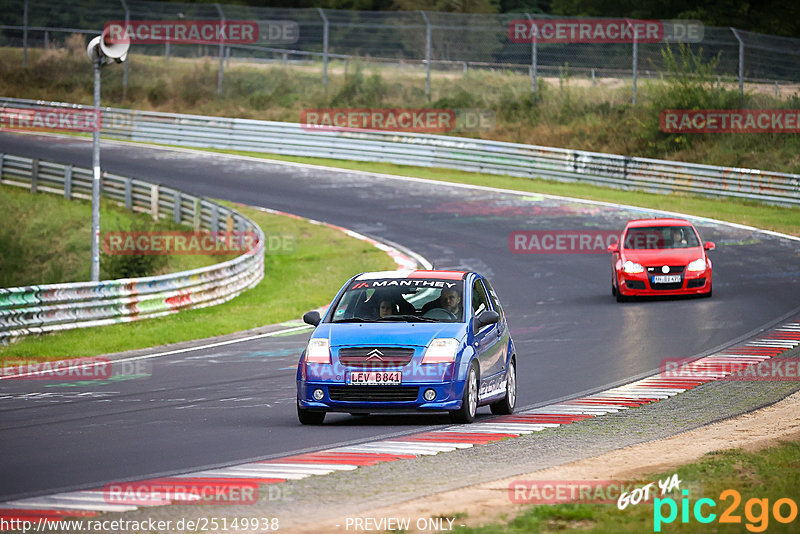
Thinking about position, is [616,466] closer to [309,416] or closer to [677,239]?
[309,416]

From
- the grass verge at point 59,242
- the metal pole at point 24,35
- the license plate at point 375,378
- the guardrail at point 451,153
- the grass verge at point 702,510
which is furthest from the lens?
the metal pole at point 24,35

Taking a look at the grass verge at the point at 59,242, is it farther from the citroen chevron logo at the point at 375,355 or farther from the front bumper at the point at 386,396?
the citroen chevron logo at the point at 375,355

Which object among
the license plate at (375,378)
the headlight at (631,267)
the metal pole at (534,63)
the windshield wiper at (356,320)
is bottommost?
the headlight at (631,267)

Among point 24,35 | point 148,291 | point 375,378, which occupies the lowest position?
point 148,291

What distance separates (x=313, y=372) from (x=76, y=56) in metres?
52.0

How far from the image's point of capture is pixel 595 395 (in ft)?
46.1

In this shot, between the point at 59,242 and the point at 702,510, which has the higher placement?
the point at 702,510

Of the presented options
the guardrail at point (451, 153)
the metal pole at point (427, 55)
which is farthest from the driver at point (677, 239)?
the metal pole at point (427, 55)

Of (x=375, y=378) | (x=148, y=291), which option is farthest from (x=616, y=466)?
(x=148, y=291)

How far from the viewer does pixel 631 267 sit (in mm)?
23625

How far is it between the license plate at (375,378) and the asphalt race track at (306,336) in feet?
1.49

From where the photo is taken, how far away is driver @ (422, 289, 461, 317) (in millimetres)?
12555

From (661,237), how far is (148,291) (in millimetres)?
9986

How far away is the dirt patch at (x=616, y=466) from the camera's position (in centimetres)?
729
